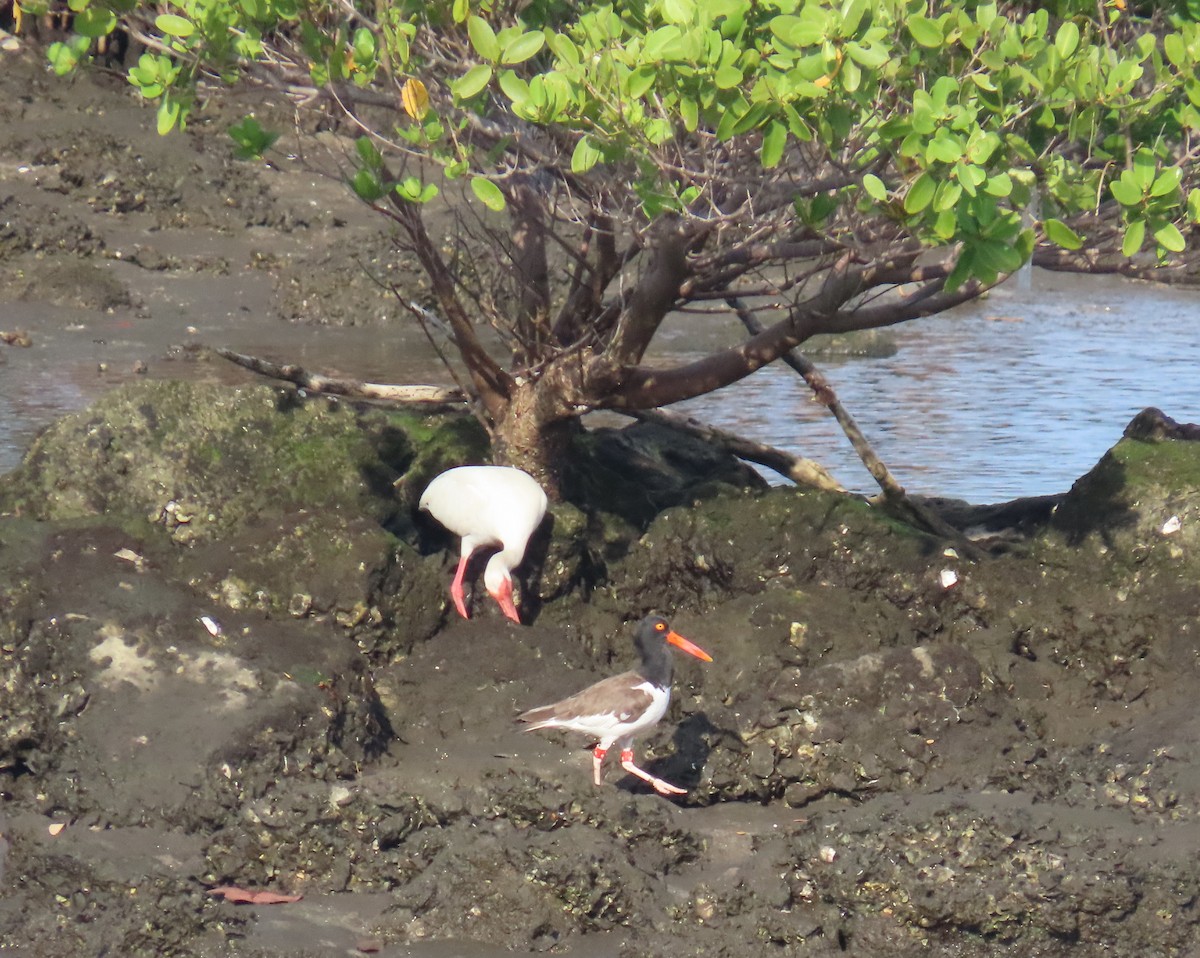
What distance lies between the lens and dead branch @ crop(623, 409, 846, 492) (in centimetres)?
903

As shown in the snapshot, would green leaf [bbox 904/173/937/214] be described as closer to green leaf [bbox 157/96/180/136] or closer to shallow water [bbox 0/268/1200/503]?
green leaf [bbox 157/96/180/136]

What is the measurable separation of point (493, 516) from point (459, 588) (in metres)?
0.41

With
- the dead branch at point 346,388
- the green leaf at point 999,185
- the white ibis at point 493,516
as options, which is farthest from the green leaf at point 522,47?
the dead branch at point 346,388

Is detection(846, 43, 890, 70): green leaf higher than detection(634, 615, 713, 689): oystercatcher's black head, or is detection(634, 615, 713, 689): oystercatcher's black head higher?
detection(846, 43, 890, 70): green leaf

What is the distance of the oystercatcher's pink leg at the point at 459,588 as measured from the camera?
7.33 metres

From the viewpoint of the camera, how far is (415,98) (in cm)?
557

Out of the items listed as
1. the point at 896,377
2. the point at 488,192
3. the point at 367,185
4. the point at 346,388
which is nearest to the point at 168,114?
the point at 367,185

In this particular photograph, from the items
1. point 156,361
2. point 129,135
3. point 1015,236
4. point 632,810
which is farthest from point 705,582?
point 129,135

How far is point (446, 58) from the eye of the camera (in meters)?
6.34

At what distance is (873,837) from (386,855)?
180 cm

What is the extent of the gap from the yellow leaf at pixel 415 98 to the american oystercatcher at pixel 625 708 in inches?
95.8

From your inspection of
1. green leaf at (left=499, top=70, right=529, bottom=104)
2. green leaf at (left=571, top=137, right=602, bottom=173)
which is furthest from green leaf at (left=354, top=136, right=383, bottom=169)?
green leaf at (left=571, top=137, right=602, bottom=173)

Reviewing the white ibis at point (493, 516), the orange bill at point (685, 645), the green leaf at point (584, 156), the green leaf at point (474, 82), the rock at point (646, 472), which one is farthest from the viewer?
the rock at point (646, 472)

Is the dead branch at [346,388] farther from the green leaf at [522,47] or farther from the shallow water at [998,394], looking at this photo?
the shallow water at [998,394]
